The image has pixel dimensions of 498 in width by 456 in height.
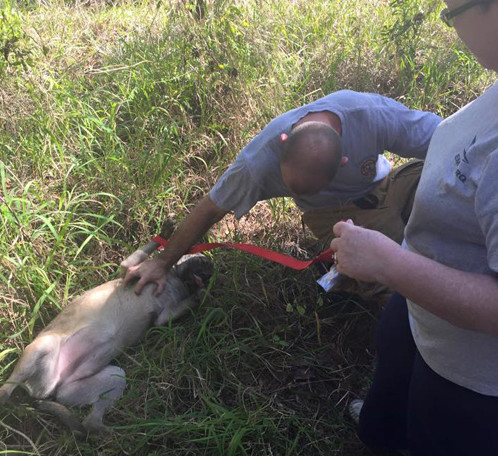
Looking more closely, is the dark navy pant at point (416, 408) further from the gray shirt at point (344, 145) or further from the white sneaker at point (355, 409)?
the gray shirt at point (344, 145)

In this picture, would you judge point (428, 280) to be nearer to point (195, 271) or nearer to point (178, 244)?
point (178, 244)

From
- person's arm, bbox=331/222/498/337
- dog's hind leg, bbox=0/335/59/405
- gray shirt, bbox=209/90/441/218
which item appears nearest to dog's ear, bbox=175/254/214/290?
gray shirt, bbox=209/90/441/218

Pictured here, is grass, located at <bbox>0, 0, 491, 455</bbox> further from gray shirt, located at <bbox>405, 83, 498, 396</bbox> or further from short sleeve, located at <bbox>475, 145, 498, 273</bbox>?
short sleeve, located at <bbox>475, 145, 498, 273</bbox>

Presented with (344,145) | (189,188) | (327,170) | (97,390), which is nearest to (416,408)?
(327,170)

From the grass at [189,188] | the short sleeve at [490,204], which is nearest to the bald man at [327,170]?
the grass at [189,188]

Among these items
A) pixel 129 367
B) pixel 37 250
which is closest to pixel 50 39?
pixel 37 250

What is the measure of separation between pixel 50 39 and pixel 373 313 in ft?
11.5

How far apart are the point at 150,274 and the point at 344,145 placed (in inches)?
52.6

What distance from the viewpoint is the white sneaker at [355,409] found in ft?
8.80

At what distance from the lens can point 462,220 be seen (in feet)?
4.74

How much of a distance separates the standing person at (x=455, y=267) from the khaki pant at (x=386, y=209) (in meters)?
1.33

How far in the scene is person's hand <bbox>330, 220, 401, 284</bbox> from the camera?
1.41 meters

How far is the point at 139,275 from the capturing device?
3.17m

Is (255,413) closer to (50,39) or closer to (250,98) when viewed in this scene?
(250,98)
